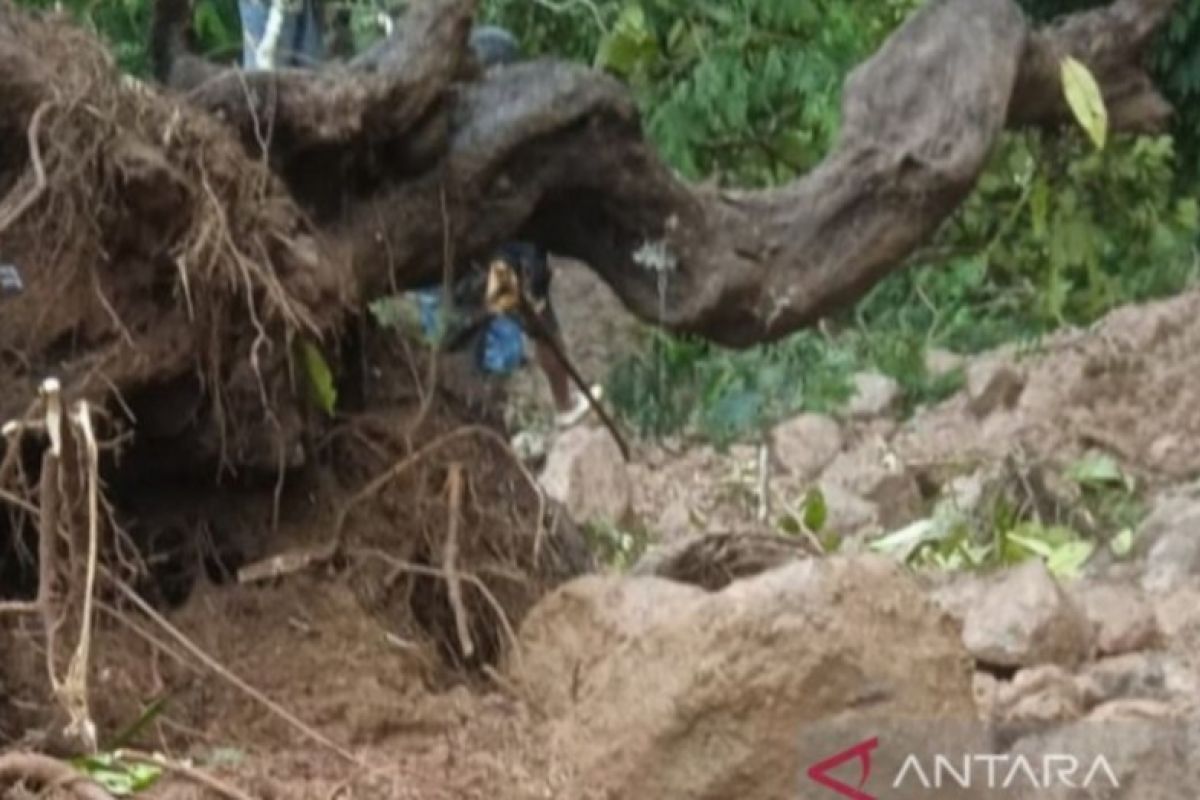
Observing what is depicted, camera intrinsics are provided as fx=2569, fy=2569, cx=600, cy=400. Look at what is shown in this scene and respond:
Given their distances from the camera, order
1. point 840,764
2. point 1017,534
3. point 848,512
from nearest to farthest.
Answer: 1. point 840,764
2. point 1017,534
3. point 848,512

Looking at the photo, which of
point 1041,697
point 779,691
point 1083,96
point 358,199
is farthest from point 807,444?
point 779,691

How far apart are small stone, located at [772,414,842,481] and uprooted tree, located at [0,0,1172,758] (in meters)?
2.91

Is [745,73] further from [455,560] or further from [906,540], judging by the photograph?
[455,560]

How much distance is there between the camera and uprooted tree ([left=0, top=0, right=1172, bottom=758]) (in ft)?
12.6

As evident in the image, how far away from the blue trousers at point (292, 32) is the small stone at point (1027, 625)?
1.68 m

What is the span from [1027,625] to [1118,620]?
0.38 metres

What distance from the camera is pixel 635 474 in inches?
332

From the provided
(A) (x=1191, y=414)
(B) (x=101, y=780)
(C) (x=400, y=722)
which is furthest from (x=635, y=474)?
(B) (x=101, y=780)

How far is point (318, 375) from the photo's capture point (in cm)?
426

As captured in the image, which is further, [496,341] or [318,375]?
[496,341]

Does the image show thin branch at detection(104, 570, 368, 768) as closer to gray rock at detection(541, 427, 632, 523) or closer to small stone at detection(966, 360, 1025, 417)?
gray rock at detection(541, 427, 632, 523)

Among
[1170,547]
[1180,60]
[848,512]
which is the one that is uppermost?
[1180,60]

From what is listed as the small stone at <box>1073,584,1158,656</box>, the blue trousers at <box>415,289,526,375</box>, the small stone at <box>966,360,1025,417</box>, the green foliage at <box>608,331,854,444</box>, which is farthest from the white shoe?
the small stone at <box>1073,584,1158,656</box>

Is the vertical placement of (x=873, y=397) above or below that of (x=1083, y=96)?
below
